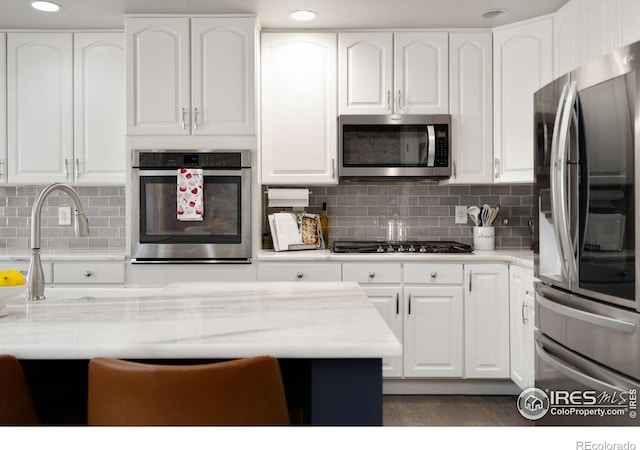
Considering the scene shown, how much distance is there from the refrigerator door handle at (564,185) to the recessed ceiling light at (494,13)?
1363 millimetres

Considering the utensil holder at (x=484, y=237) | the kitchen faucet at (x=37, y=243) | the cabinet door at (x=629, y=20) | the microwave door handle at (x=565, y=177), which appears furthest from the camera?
the utensil holder at (x=484, y=237)

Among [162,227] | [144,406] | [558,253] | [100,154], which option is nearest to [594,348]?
[558,253]

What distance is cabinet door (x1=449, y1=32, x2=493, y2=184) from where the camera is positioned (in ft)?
11.4

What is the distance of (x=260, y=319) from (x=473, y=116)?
258cm

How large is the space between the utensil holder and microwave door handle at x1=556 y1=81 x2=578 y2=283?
153 centimetres

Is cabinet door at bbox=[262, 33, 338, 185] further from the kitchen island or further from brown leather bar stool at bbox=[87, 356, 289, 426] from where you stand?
brown leather bar stool at bbox=[87, 356, 289, 426]

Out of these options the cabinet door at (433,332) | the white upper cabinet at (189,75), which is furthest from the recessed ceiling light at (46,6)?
the cabinet door at (433,332)

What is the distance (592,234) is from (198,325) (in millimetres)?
1472

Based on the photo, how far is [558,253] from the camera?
2.17m

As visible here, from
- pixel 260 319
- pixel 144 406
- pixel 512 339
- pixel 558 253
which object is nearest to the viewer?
pixel 144 406

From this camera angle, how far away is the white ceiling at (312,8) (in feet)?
10.3

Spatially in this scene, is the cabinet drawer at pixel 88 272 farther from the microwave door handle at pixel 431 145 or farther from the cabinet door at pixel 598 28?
the cabinet door at pixel 598 28

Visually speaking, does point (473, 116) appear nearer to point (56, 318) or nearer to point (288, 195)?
point (288, 195)
